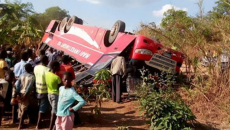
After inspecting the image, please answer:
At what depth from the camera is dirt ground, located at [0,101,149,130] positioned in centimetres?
520

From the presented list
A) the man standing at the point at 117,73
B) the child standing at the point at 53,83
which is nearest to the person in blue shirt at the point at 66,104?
the child standing at the point at 53,83

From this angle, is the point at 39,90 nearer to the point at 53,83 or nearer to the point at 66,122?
the point at 53,83

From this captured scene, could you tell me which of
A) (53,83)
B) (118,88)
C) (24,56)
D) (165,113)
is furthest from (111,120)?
(24,56)

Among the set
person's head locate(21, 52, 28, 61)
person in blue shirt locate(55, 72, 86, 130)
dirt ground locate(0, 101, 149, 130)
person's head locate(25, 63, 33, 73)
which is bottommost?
dirt ground locate(0, 101, 149, 130)

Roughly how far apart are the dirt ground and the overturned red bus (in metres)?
1.20

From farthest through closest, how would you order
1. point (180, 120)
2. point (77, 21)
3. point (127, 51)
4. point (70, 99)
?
point (77, 21)
point (127, 51)
point (180, 120)
point (70, 99)

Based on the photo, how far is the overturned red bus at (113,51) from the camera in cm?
704

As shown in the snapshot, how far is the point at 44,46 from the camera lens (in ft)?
35.8

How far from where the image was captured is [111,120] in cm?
566

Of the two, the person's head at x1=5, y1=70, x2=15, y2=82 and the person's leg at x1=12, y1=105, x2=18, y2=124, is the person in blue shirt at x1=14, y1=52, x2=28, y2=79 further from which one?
the person's leg at x1=12, y1=105, x2=18, y2=124

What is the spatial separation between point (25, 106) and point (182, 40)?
404 cm

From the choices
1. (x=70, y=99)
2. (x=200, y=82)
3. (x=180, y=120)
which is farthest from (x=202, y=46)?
(x=70, y=99)

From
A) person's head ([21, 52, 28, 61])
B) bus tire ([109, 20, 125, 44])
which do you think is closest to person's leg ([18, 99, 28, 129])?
person's head ([21, 52, 28, 61])

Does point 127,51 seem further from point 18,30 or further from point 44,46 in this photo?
point 18,30
